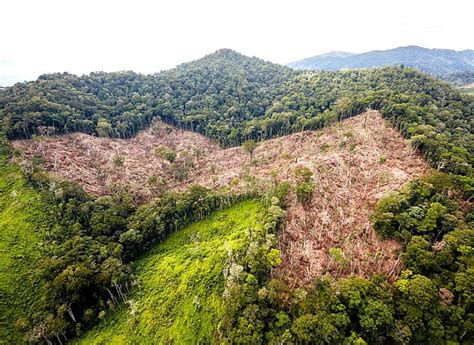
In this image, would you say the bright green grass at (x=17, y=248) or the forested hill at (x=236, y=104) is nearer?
the bright green grass at (x=17, y=248)

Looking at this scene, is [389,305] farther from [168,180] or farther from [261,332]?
[168,180]

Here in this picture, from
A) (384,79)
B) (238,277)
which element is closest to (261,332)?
Result: (238,277)

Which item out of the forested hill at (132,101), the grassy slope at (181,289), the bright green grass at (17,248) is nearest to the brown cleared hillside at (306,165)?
the forested hill at (132,101)

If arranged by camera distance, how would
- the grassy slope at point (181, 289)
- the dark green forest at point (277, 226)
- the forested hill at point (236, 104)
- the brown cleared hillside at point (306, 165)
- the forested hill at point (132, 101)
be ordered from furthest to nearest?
the forested hill at point (132, 101) → the forested hill at point (236, 104) → the brown cleared hillside at point (306, 165) → the grassy slope at point (181, 289) → the dark green forest at point (277, 226)

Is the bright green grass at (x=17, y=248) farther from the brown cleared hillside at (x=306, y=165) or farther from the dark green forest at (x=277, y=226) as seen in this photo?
the brown cleared hillside at (x=306, y=165)

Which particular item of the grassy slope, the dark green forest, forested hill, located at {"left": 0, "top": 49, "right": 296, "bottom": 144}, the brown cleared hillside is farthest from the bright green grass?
forested hill, located at {"left": 0, "top": 49, "right": 296, "bottom": 144}

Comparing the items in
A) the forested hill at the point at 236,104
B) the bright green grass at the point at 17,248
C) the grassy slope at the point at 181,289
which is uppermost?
the forested hill at the point at 236,104

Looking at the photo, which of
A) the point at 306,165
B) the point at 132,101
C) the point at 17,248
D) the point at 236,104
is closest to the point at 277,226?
the point at 306,165
